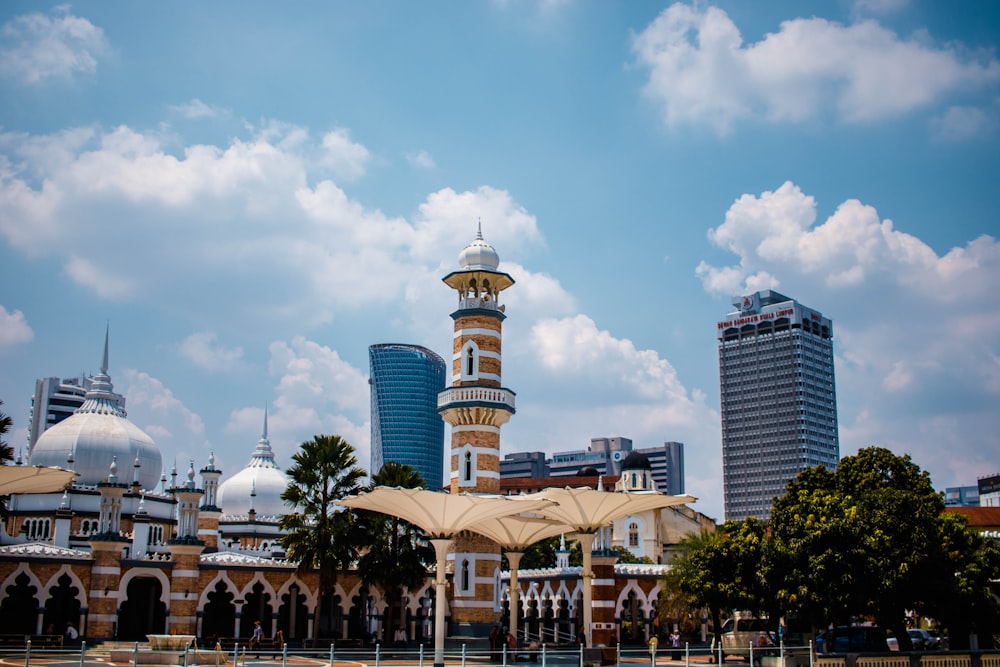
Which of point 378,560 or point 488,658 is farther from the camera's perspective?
point 378,560

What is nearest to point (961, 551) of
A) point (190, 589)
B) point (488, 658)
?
point (488, 658)

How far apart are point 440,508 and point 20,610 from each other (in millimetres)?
24699

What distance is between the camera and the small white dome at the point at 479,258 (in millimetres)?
48812

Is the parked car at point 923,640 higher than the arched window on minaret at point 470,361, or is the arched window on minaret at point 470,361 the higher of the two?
the arched window on minaret at point 470,361

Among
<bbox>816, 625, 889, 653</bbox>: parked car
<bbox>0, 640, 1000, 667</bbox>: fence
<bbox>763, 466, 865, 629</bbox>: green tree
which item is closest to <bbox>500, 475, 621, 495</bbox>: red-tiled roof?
<bbox>816, 625, 889, 653</bbox>: parked car

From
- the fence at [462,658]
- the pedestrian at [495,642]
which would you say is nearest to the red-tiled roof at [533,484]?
the pedestrian at [495,642]

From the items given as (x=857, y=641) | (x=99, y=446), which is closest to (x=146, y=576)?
(x=99, y=446)

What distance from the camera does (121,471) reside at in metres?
55.9

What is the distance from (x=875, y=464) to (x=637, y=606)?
21.5 m

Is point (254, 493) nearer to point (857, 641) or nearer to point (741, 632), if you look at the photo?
point (741, 632)

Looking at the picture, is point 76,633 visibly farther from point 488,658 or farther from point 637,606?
point 637,606

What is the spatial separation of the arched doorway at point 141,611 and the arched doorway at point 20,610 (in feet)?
12.8

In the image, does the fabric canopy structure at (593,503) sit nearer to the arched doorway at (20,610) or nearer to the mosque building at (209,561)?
the mosque building at (209,561)

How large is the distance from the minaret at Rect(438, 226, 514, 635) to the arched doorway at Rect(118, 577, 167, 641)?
16.2 m
